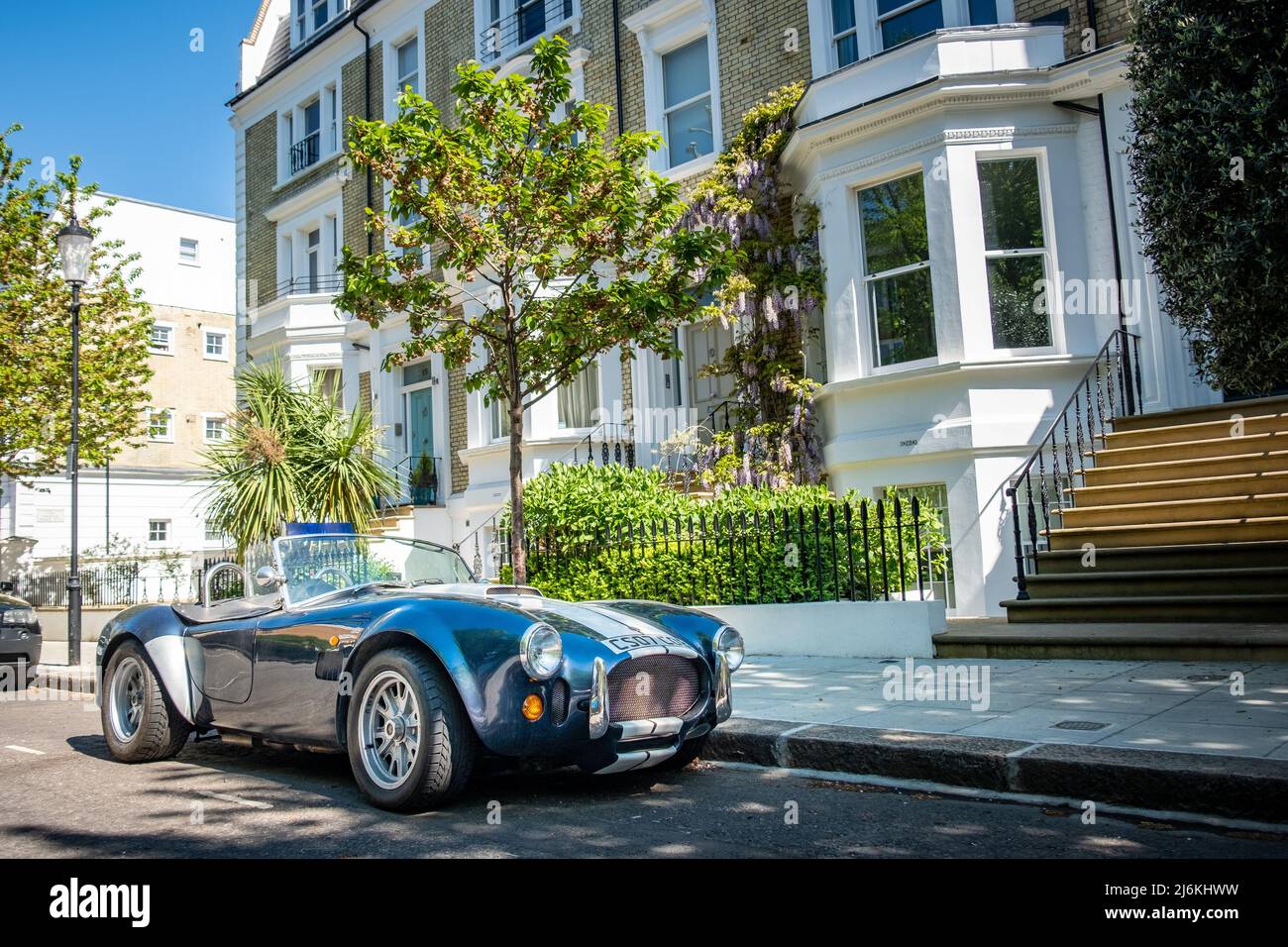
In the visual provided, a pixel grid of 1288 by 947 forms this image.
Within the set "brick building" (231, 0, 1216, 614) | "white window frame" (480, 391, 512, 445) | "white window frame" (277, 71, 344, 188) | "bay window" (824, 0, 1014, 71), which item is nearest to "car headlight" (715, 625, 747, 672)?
"brick building" (231, 0, 1216, 614)

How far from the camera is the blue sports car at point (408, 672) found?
4324 mm

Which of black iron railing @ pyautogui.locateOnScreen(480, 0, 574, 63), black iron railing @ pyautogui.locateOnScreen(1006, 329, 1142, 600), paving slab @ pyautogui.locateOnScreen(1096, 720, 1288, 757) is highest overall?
black iron railing @ pyautogui.locateOnScreen(480, 0, 574, 63)

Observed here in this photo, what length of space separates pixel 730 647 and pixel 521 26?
53.4ft

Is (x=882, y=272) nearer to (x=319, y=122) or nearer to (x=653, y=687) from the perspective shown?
(x=653, y=687)

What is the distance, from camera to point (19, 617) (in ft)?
42.4

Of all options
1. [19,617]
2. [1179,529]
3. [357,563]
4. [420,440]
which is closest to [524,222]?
[357,563]

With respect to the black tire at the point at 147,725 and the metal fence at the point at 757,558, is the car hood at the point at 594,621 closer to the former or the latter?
the black tire at the point at 147,725

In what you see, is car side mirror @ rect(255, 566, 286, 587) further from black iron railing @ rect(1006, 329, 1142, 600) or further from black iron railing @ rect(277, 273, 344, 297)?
black iron railing @ rect(277, 273, 344, 297)

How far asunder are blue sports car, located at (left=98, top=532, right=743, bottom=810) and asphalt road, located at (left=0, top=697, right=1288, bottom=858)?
233 millimetres

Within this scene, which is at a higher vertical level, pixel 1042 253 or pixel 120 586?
pixel 1042 253

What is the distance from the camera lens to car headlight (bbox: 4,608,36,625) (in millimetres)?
12778
